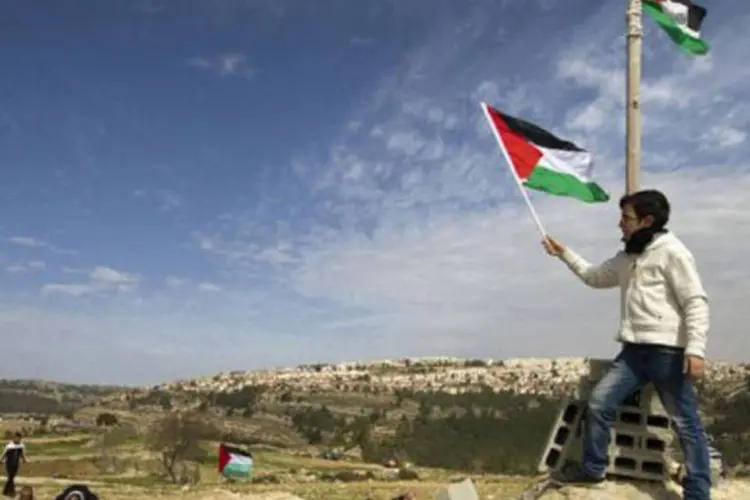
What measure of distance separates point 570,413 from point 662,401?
1.14m

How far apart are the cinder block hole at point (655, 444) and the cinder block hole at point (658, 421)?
0.13 meters

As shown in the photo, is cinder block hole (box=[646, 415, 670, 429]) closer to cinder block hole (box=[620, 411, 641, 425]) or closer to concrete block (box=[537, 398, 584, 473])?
cinder block hole (box=[620, 411, 641, 425])

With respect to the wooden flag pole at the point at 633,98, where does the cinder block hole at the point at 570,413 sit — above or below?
below

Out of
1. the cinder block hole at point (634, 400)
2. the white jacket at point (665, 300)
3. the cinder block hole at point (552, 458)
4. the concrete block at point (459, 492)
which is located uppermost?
the white jacket at point (665, 300)

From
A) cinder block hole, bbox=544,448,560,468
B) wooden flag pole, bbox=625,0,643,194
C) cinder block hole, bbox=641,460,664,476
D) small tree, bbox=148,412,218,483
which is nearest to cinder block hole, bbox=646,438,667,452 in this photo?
cinder block hole, bbox=641,460,664,476

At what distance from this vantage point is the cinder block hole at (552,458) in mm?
8664

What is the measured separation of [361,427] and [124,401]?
189ft

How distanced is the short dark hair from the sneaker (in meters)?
Result: 2.22

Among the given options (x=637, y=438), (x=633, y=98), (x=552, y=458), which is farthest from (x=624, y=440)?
(x=633, y=98)

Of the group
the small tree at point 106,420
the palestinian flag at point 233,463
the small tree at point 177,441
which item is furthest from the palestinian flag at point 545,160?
the small tree at point 106,420

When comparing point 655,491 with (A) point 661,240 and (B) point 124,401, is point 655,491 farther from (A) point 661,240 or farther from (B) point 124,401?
(B) point 124,401

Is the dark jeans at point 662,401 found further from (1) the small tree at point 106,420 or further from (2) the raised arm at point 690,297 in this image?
(1) the small tree at point 106,420

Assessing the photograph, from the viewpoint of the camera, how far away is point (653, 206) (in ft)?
25.6

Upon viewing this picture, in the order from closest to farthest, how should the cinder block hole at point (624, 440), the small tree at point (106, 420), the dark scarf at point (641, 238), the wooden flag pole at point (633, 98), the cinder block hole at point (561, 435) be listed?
the dark scarf at point (641, 238)
the cinder block hole at point (624, 440)
the cinder block hole at point (561, 435)
the wooden flag pole at point (633, 98)
the small tree at point (106, 420)
